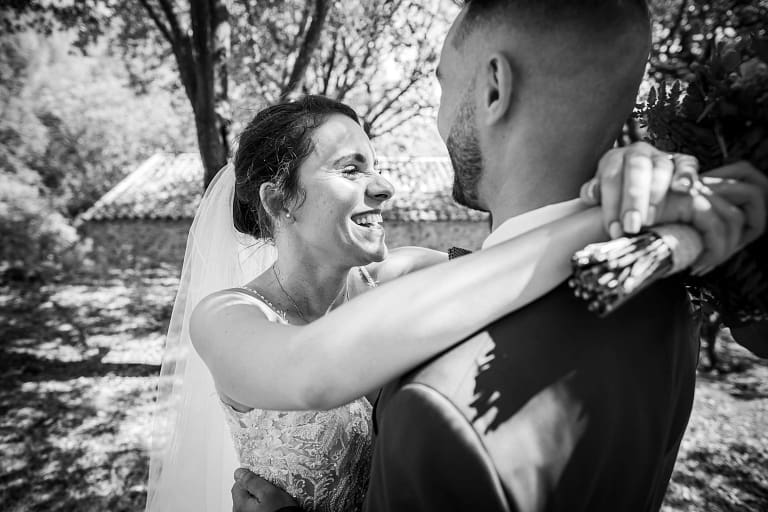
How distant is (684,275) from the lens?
4.15 feet

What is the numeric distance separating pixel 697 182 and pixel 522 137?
1.44 feet

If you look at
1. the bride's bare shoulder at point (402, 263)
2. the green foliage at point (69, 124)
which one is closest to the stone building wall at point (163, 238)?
the green foliage at point (69, 124)

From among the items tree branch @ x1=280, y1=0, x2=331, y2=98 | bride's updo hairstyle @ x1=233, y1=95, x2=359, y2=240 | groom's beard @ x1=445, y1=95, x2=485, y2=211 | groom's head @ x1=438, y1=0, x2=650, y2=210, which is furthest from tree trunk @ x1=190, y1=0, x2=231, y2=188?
groom's head @ x1=438, y1=0, x2=650, y2=210

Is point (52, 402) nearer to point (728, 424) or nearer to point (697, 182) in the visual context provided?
point (697, 182)

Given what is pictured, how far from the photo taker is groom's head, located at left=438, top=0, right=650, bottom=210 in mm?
1232

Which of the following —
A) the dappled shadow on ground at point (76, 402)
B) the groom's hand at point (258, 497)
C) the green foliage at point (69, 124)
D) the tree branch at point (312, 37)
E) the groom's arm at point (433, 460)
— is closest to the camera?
the groom's arm at point (433, 460)

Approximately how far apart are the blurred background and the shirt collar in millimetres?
451

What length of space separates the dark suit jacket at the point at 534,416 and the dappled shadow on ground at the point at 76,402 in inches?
205

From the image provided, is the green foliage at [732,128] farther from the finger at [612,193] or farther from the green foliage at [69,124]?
the green foliage at [69,124]

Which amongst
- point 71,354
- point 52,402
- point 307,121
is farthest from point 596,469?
point 71,354

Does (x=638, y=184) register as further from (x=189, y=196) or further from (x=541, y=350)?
(x=189, y=196)

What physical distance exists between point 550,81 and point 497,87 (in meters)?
0.13

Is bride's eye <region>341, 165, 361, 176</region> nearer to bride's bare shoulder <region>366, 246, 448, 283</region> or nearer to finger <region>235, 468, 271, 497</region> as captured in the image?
bride's bare shoulder <region>366, 246, 448, 283</region>

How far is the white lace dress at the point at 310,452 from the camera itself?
2111mm
